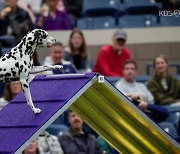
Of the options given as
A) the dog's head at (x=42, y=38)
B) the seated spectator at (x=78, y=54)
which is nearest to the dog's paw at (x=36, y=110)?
the dog's head at (x=42, y=38)

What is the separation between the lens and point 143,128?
7.52 metres

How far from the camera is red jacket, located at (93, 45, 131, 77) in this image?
37.6 ft

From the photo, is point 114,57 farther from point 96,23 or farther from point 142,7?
point 142,7

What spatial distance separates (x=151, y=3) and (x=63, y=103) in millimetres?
7272

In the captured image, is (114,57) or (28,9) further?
(28,9)

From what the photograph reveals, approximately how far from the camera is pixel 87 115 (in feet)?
25.1

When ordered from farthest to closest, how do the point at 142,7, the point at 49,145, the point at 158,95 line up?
1. the point at 142,7
2. the point at 158,95
3. the point at 49,145

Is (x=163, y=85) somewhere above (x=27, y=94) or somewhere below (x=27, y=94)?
below

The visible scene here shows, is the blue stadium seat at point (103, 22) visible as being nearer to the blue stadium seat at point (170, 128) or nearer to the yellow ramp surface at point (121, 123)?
the blue stadium seat at point (170, 128)

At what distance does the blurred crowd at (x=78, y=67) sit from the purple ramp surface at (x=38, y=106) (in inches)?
53.3

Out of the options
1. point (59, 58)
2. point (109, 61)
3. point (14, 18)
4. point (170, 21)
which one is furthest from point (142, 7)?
point (59, 58)

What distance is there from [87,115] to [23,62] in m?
1.16

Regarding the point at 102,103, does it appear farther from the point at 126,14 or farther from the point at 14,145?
the point at 126,14

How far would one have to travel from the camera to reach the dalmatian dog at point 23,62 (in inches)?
259
